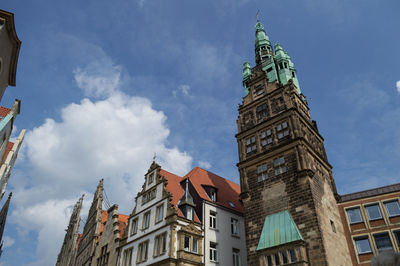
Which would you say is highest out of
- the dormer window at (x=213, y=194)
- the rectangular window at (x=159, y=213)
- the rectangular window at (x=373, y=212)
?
the dormer window at (x=213, y=194)

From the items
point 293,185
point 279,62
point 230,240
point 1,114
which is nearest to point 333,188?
point 293,185

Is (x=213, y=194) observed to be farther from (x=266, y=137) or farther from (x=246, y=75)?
(x=246, y=75)

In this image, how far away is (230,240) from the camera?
29.2 m

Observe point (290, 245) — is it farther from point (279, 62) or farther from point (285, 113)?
point (279, 62)

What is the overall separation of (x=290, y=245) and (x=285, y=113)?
492 inches

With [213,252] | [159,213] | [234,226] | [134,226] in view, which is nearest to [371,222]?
[234,226]

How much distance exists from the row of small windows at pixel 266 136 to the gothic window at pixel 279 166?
235cm

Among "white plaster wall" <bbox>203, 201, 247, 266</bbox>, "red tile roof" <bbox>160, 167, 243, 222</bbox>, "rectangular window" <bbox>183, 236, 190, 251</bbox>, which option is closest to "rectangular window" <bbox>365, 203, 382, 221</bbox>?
"white plaster wall" <bbox>203, 201, 247, 266</bbox>

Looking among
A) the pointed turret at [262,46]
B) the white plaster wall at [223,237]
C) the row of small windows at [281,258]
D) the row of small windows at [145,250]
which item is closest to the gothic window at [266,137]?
the white plaster wall at [223,237]

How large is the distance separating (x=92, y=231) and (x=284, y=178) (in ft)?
103

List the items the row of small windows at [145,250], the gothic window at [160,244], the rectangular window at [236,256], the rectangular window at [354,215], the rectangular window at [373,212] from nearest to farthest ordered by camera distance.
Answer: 1. the rectangular window at [373,212]
2. the gothic window at [160,244]
3. the row of small windows at [145,250]
4. the rectangular window at [354,215]
5. the rectangular window at [236,256]

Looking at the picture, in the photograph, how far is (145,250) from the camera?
1098 inches

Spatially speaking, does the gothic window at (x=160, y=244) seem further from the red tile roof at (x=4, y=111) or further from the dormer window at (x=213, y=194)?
the red tile roof at (x=4, y=111)

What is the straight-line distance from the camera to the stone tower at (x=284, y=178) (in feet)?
74.2
